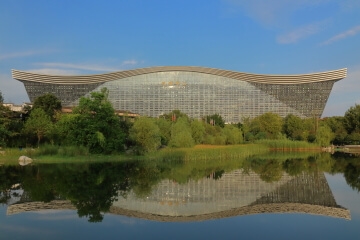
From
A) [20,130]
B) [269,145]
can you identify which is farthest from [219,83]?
[20,130]

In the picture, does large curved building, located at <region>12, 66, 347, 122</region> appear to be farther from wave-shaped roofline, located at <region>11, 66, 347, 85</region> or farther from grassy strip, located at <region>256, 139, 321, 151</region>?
grassy strip, located at <region>256, 139, 321, 151</region>

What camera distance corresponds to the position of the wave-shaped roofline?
281ft

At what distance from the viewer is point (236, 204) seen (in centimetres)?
1309

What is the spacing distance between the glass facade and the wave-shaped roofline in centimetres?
79

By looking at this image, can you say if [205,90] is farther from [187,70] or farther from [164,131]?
[164,131]

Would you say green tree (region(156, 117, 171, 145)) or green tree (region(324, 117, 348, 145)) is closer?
green tree (region(156, 117, 171, 145))

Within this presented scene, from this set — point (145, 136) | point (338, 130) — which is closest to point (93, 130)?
point (145, 136)

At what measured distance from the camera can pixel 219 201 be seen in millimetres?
13633

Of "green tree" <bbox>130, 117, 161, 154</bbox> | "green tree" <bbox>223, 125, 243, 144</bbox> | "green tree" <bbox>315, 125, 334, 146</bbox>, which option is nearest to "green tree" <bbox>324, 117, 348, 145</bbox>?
"green tree" <bbox>315, 125, 334, 146</bbox>

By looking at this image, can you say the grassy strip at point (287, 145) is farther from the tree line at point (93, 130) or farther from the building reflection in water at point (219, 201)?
the building reflection in water at point (219, 201)

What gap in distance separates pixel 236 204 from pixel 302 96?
7905 cm

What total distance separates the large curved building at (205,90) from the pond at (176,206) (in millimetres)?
67038

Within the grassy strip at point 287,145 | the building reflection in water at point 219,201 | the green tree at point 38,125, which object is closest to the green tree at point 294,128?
the grassy strip at point 287,145

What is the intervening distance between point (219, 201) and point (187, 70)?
251ft
